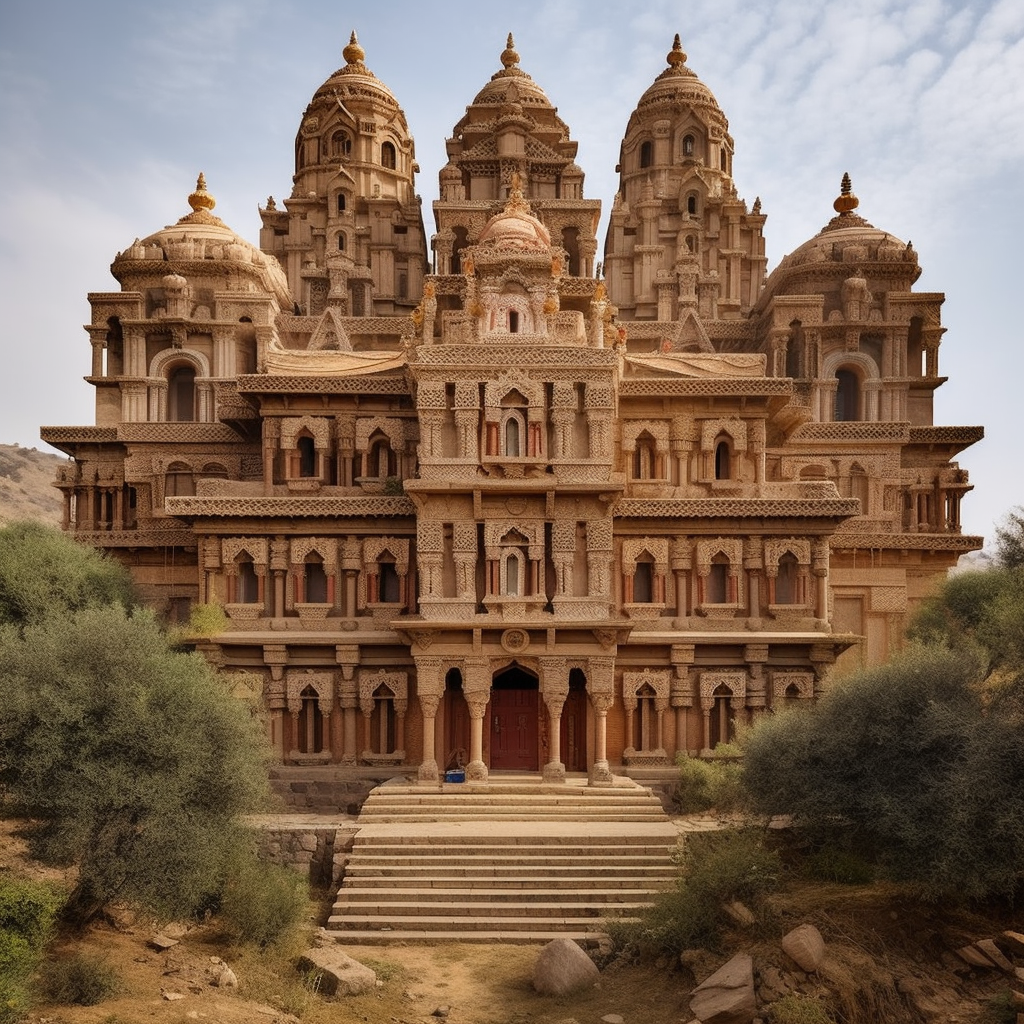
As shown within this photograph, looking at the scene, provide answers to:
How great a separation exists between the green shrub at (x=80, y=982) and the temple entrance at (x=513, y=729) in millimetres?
12769

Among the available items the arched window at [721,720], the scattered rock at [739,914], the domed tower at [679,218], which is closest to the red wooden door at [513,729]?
the arched window at [721,720]

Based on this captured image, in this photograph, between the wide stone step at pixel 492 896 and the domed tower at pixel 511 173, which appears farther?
the domed tower at pixel 511 173

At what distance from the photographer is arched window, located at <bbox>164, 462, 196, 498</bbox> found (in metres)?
34.2

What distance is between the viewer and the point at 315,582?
2838cm

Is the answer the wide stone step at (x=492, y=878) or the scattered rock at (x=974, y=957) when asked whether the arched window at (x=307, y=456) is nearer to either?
the wide stone step at (x=492, y=878)

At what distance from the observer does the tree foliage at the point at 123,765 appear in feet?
55.8

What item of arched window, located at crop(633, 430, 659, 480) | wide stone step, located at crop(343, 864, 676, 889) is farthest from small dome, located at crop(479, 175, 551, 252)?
wide stone step, located at crop(343, 864, 676, 889)

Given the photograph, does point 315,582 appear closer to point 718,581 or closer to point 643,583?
point 643,583

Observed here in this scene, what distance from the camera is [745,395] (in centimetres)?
2989

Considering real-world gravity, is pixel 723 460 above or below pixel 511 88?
below

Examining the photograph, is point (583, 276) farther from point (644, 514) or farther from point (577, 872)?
point (577, 872)

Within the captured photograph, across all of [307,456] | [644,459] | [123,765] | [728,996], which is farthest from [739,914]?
[307,456]

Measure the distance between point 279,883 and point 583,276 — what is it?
2466cm

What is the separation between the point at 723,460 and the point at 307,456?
13.1 metres
